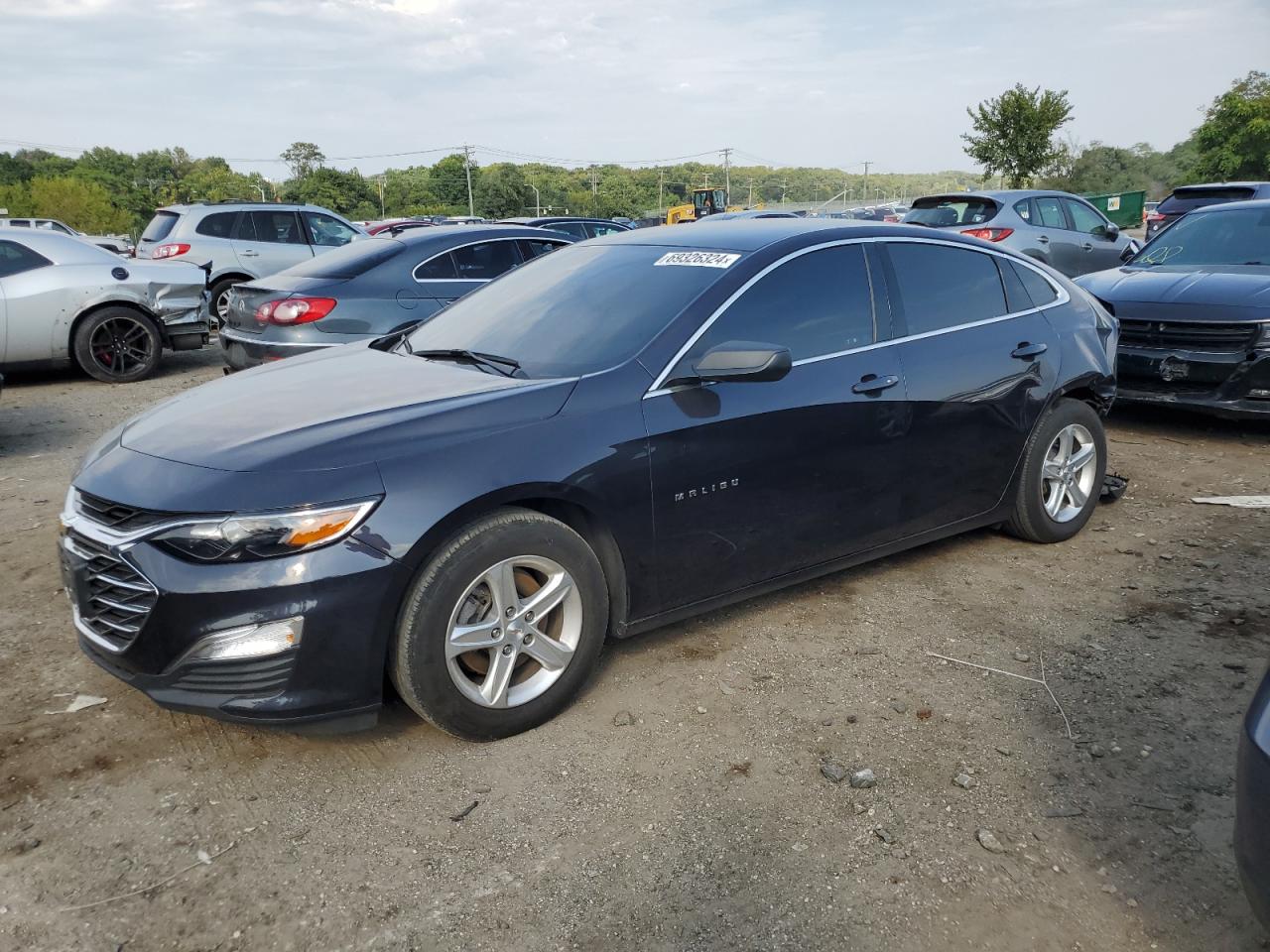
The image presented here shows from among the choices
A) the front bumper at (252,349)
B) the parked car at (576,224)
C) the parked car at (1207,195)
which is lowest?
the front bumper at (252,349)

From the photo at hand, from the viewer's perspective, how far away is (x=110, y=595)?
292 centimetres

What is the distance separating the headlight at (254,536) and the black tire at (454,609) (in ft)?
1.06

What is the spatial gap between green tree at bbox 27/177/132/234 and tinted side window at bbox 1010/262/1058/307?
6730cm

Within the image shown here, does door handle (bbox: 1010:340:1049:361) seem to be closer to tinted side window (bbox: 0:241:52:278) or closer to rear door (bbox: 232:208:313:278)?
tinted side window (bbox: 0:241:52:278)

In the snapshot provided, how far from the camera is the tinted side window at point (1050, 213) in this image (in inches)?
490

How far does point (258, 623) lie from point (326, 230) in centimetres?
1188

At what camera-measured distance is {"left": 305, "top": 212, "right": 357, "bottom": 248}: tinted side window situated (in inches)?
527

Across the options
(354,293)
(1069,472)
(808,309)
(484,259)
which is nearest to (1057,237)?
(484,259)

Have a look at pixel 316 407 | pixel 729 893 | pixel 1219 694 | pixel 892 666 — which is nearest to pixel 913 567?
pixel 892 666

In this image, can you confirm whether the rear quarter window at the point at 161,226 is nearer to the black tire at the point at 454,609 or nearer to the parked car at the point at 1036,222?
the parked car at the point at 1036,222

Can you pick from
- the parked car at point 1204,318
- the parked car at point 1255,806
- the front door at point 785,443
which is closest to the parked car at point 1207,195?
the parked car at point 1204,318

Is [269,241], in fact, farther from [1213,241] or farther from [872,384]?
[872,384]

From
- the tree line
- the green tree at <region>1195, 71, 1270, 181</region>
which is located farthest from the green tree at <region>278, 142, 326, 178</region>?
Result: the green tree at <region>1195, 71, 1270, 181</region>

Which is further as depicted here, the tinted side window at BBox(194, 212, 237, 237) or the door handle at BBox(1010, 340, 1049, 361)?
the tinted side window at BBox(194, 212, 237, 237)
